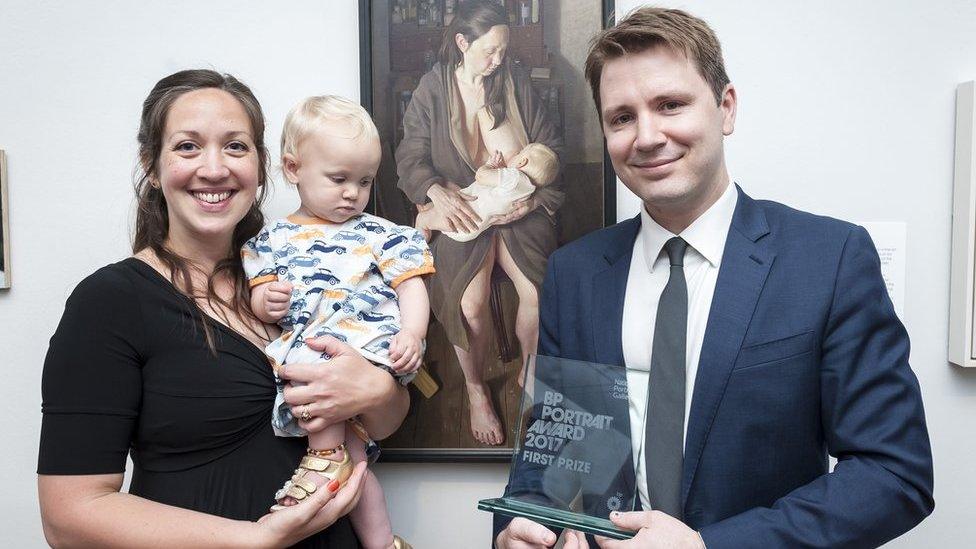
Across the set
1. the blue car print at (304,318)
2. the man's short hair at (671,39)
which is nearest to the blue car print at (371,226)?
the blue car print at (304,318)

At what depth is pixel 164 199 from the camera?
142 centimetres

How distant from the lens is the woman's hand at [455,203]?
1.68m

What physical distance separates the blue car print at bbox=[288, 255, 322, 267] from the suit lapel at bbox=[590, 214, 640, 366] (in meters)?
0.61

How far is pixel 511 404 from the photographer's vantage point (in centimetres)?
171

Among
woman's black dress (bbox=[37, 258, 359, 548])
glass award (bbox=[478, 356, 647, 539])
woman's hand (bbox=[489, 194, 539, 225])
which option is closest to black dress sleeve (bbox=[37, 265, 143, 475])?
woman's black dress (bbox=[37, 258, 359, 548])

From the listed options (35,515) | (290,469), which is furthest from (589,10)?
(35,515)

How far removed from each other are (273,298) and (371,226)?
0.91ft

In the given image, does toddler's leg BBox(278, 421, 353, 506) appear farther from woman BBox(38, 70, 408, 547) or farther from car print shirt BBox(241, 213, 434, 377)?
car print shirt BBox(241, 213, 434, 377)

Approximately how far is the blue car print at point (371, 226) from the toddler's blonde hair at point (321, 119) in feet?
0.65

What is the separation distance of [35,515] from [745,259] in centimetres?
207

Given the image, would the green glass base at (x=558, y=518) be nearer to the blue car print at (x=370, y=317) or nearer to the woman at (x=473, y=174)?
the blue car print at (x=370, y=317)

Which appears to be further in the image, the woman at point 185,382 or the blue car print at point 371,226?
the blue car print at point 371,226

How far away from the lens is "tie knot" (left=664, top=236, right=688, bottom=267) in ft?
4.09

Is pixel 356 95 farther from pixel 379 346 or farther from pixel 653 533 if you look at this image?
pixel 653 533
